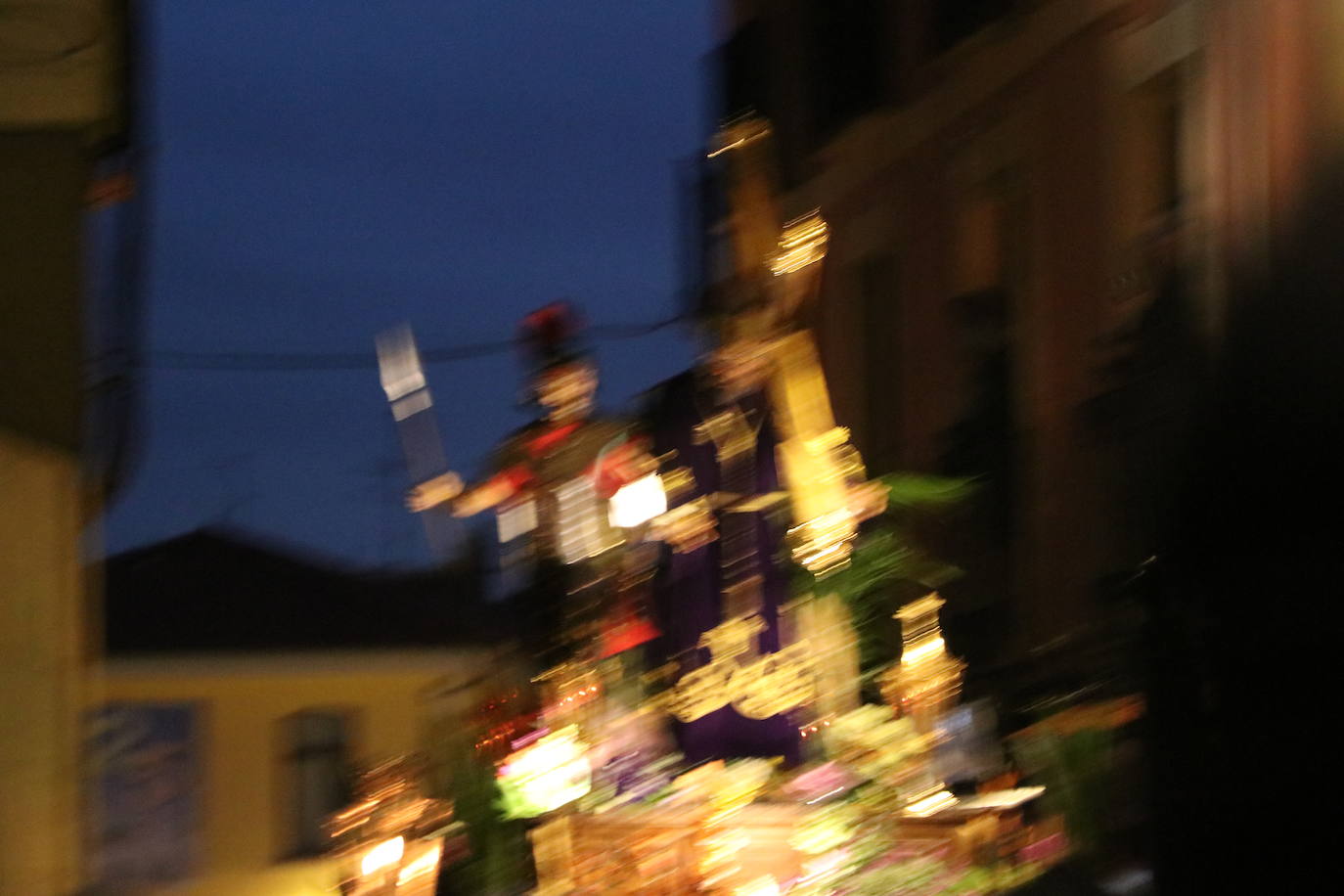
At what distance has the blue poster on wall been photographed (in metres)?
8.91

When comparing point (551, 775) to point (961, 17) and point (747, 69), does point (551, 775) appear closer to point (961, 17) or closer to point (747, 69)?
point (961, 17)

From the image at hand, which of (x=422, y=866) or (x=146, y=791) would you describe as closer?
(x=422, y=866)

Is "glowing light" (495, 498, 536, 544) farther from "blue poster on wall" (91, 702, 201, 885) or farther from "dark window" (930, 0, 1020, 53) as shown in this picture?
"blue poster on wall" (91, 702, 201, 885)

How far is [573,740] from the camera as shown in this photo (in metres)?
5.04

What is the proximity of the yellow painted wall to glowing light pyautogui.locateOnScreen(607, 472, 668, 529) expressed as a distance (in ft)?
24.7

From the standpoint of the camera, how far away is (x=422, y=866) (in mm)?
5430

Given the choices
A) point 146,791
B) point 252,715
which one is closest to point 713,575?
point 146,791

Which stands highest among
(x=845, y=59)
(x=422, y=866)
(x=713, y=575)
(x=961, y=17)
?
(x=845, y=59)

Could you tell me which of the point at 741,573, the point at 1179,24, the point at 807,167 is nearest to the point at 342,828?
the point at 741,573

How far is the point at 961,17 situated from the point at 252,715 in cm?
802

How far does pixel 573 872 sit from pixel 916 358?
4.23 meters

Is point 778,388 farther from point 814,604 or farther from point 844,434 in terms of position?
point 814,604

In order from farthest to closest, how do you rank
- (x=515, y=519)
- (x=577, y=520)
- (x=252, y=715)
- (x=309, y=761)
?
1. (x=309, y=761)
2. (x=252, y=715)
3. (x=515, y=519)
4. (x=577, y=520)

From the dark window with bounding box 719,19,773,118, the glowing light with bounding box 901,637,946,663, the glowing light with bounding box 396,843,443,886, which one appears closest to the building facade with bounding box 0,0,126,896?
the glowing light with bounding box 396,843,443,886
